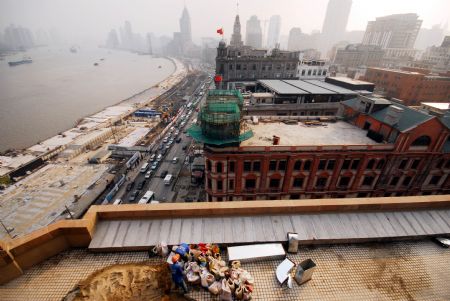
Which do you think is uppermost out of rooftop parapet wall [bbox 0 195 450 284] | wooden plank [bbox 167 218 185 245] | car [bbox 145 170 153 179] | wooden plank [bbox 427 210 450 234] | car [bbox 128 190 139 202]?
rooftop parapet wall [bbox 0 195 450 284]

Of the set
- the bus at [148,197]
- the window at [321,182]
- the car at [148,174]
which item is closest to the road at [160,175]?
the car at [148,174]

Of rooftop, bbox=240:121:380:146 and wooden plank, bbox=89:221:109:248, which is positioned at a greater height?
wooden plank, bbox=89:221:109:248

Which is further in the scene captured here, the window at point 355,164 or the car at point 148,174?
the car at point 148,174

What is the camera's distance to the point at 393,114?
3509cm

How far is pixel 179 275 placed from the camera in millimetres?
11898

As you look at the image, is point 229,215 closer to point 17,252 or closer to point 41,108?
point 17,252

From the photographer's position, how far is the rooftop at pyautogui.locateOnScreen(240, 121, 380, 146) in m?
36.6

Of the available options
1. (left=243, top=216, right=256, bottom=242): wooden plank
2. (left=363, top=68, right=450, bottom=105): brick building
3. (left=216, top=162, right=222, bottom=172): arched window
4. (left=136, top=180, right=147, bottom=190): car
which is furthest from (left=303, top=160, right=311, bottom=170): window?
(left=363, top=68, right=450, bottom=105): brick building

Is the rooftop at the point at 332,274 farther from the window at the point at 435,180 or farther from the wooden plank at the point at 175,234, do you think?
the window at the point at 435,180

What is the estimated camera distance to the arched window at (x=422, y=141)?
35.1 m

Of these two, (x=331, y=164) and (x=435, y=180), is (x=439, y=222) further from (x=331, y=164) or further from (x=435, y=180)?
(x=435, y=180)

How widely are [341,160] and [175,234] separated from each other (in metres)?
30.8

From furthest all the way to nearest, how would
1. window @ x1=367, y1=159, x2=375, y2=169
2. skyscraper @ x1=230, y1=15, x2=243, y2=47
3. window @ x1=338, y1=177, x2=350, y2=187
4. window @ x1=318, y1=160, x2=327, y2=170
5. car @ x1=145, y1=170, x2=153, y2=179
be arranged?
1. skyscraper @ x1=230, y1=15, x2=243, y2=47
2. car @ x1=145, y1=170, x2=153, y2=179
3. window @ x1=338, y1=177, x2=350, y2=187
4. window @ x1=367, y1=159, x2=375, y2=169
5. window @ x1=318, y1=160, x2=327, y2=170

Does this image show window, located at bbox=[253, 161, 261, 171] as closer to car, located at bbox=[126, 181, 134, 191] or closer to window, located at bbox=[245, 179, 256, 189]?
window, located at bbox=[245, 179, 256, 189]
